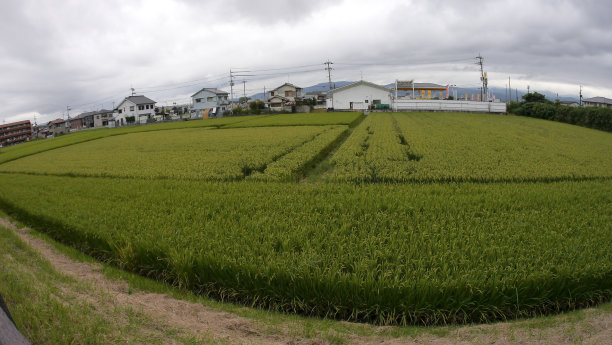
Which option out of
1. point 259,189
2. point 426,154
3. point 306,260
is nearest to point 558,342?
point 306,260

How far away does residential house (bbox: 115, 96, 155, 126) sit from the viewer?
65688mm

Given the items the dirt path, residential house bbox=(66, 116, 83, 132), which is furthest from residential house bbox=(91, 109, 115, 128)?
the dirt path

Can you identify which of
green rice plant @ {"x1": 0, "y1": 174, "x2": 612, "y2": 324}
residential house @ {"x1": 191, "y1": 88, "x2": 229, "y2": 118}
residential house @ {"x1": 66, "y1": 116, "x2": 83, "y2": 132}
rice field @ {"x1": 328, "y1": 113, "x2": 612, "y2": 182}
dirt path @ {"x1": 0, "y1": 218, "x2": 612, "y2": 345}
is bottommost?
dirt path @ {"x1": 0, "y1": 218, "x2": 612, "y2": 345}

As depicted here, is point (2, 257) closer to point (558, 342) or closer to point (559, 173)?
point (558, 342)

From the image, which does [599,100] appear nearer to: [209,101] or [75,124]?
[209,101]

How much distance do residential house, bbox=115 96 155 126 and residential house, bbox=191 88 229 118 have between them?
8091mm

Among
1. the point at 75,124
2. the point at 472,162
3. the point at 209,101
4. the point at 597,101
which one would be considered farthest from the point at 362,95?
the point at 75,124

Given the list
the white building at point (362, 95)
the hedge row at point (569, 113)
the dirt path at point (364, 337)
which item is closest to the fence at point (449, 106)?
the hedge row at point (569, 113)

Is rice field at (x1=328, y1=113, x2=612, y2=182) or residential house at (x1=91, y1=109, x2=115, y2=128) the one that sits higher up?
residential house at (x1=91, y1=109, x2=115, y2=128)

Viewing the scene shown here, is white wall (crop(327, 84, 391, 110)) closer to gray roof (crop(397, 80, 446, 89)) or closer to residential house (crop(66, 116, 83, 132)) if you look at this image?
gray roof (crop(397, 80, 446, 89))

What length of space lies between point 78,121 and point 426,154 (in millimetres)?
87201

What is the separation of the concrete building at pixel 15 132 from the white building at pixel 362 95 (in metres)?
67.4

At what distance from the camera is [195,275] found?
484 centimetres

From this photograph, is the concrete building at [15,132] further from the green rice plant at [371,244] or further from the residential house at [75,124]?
the green rice plant at [371,244]
